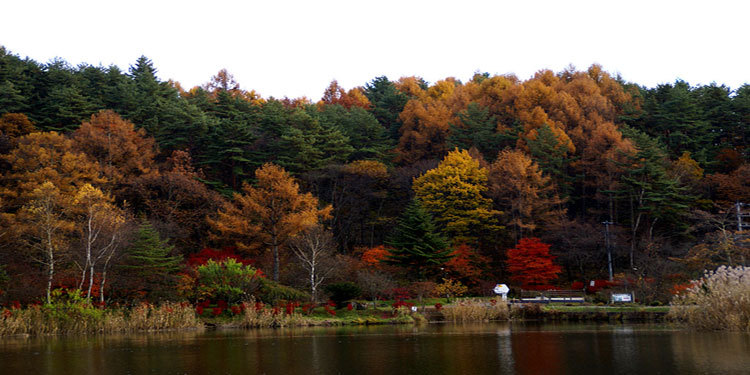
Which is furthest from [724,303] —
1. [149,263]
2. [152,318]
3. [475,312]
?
[149,263]

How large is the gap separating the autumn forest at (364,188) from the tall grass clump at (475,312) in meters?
4.86

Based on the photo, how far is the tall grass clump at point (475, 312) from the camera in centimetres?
3428

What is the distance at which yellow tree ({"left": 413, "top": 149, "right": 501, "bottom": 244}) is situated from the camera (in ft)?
166

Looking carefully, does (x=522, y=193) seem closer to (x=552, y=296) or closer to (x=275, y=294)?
(x=552, y=296)

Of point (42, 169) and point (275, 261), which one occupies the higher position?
point (42, 169)

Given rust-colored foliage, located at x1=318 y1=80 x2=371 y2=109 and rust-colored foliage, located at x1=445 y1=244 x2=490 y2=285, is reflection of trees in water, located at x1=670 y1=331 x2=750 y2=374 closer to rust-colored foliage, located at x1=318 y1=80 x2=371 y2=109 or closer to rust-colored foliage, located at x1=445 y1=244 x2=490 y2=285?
rust-colored foliage, located at x1=445 y1=244 x2=490 y2=285

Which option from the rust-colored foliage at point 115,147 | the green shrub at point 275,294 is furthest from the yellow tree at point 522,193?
the rust-colored foliage at point 115,147

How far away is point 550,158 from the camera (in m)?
54.7

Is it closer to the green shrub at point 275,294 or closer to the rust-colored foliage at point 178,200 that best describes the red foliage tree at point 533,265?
the green shrub at point 275,294

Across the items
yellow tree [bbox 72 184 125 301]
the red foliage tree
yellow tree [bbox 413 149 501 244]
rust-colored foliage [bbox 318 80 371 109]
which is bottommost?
the red foliage tree

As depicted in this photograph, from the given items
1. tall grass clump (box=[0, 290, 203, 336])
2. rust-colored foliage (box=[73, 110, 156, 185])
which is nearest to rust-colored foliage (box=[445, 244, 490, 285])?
tall grass clump (box=[0, 290, 203, 336])

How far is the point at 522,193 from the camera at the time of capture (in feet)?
167

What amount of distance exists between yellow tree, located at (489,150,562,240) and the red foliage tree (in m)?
3.76

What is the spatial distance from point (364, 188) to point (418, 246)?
591 inches
